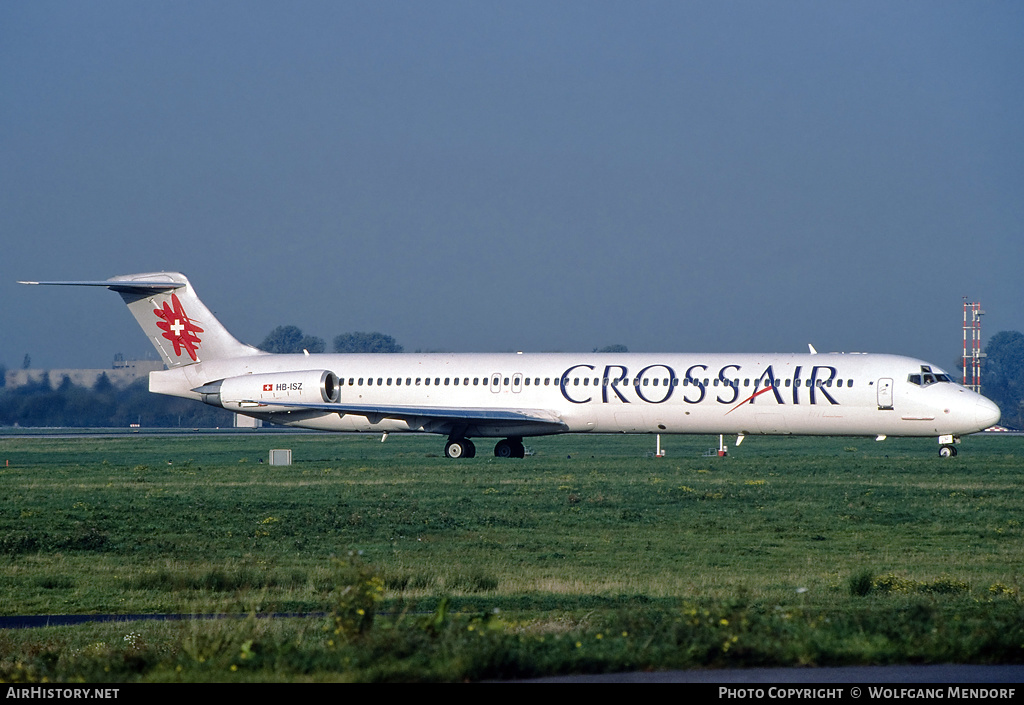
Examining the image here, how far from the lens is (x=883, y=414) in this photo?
39312 millimetres

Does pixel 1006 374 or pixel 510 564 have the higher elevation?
pixel 1006 374

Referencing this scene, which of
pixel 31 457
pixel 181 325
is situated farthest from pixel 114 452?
pixel 181 325

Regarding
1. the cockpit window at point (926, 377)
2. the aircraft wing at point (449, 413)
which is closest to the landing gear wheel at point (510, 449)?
the aircraft wing at point (449, 413)

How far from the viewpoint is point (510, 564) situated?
799 inches

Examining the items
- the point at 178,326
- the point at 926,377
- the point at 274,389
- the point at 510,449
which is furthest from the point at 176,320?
the point at 926,377

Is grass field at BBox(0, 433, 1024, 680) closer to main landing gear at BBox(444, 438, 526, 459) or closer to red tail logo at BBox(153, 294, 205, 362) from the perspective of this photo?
main landing gear at BBox(444, 438, 526, 459)

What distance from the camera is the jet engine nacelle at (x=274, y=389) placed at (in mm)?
44344

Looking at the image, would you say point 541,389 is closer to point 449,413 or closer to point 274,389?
point 449,413

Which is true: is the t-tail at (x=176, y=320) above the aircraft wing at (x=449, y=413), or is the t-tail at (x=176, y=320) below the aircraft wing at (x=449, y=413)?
above

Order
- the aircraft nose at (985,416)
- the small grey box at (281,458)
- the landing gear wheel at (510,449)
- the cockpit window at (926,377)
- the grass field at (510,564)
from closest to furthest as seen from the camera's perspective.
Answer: the grass field at (510,564), the aircraft nose at (985,416), the cockpit window at (926,377), the small grey box at (281,458), the landing gear wheel at (510,449)

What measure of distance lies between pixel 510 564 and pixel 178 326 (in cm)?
3013

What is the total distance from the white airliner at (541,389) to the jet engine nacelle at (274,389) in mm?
49

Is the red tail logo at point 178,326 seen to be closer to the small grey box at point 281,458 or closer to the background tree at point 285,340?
the small grey box at point 281,458

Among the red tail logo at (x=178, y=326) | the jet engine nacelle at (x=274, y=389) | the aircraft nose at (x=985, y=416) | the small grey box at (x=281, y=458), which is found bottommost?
the small grey box at (x=281, y=458)
